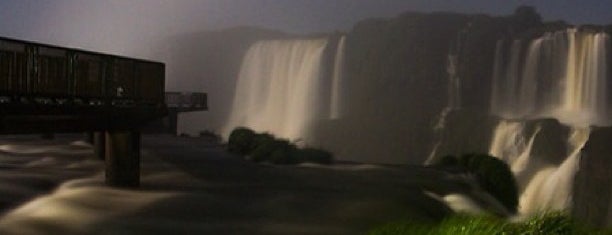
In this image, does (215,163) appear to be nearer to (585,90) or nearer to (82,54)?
(82,54)

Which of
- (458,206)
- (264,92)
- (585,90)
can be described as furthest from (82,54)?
(264,92)

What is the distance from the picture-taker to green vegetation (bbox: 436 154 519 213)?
29.3 m

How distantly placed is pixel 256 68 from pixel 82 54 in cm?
7448

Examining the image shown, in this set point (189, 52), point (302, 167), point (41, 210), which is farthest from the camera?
point (189, 52)

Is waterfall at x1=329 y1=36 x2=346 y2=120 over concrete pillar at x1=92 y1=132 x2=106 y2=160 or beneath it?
over

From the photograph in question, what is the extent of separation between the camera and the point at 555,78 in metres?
68.6

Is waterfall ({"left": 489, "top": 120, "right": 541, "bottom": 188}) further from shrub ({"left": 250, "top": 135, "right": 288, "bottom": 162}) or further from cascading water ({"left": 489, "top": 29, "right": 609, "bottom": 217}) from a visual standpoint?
shrub ({"left": 250, "top": 135, "right": 288, "bottom": 162})

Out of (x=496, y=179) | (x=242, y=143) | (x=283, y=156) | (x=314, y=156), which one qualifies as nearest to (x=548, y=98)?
(x=242, y=143)

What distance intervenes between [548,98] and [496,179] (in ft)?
141

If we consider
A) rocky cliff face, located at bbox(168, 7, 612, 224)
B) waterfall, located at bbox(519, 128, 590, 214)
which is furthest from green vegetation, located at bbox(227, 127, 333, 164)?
rocky cliff face, located at bbox(168, 7, 612, 224)

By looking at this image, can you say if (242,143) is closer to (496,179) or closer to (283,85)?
(496,179)

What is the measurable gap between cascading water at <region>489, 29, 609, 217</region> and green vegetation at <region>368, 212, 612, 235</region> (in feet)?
114

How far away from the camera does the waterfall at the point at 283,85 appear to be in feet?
282

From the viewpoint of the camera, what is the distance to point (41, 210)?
19.2 meters
